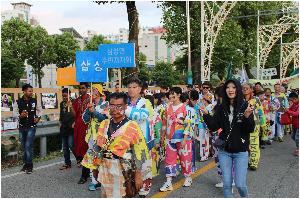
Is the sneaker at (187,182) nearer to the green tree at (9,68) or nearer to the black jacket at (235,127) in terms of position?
the black jacket at (235,127)

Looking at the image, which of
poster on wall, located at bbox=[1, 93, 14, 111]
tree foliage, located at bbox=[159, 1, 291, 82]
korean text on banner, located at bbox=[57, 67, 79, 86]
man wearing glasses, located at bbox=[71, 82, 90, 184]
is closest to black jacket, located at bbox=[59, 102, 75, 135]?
man wearing glasses, located at bbox=[71, 82, 90, 184]

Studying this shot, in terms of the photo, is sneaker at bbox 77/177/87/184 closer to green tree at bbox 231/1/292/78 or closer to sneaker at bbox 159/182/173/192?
sneaker at bbox 159/182/173/192

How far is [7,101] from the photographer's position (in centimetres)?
988

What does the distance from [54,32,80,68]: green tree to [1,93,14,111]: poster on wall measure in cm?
4368

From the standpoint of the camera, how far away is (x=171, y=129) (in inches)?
258

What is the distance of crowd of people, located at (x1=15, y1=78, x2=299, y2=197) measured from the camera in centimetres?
411

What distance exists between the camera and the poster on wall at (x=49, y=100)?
11477mm

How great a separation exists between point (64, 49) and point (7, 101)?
4434 cm

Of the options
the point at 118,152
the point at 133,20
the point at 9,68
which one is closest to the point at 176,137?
the point at 118,152

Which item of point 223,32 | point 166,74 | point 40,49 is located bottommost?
point 166,74

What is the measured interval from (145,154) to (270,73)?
22109 mm

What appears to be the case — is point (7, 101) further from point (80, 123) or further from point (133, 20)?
point (133, 20)

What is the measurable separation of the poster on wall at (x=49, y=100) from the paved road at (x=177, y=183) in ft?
10.2

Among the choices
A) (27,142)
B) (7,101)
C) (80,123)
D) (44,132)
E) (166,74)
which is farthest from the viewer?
(166,74)
